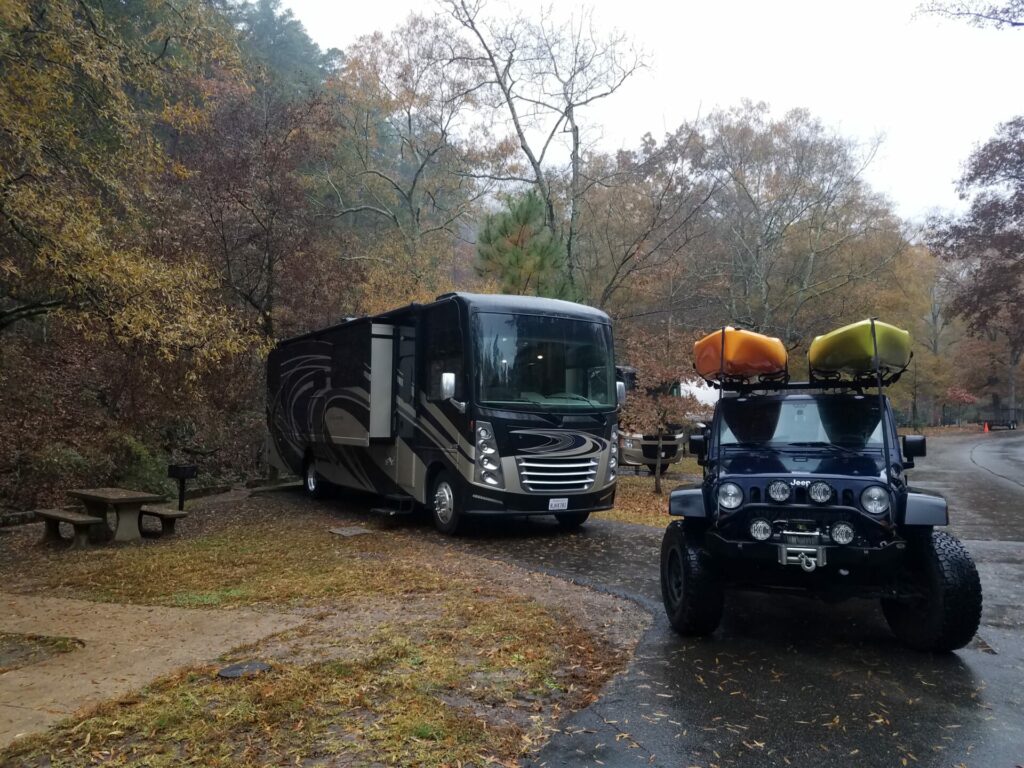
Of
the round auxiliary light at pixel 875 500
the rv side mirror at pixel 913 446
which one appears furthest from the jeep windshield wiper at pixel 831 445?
the round auxiliary light at pixel 875 500

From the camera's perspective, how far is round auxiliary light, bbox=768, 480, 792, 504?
16.9 feet

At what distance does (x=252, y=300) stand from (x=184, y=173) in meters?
7.22

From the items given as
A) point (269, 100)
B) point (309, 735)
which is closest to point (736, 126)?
point (269, 100)

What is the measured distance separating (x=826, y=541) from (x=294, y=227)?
1590 centimetres

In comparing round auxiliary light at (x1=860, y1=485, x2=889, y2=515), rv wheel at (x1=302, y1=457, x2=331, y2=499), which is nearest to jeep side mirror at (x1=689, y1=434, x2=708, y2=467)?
round auxiliary light at (x1=860, y1=485, x2=889, y2=515)

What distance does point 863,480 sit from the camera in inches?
202

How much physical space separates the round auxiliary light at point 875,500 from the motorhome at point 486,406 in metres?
5.15

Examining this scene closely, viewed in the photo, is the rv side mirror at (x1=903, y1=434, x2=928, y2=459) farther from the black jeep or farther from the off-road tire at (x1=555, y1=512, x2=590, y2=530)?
the off-road tire at (x1=555, y1=512, x2=590, y2=530)

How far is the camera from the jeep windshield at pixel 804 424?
6094 mm

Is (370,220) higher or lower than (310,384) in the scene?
higher

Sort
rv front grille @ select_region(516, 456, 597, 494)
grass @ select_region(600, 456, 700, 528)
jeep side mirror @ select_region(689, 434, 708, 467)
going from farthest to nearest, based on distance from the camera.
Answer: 1. grass @ select_region(600, 456, 700, 528)
2. rv front grille @ select_region(516, 456, 597, 494)
3. jeep side mirror @ select_region(689, 434, 708, 467)

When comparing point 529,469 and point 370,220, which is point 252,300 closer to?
point 529,469

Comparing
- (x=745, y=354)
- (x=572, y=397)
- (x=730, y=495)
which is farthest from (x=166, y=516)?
(x=730, y=495)

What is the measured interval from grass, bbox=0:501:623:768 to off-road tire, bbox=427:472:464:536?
1.95 meters
